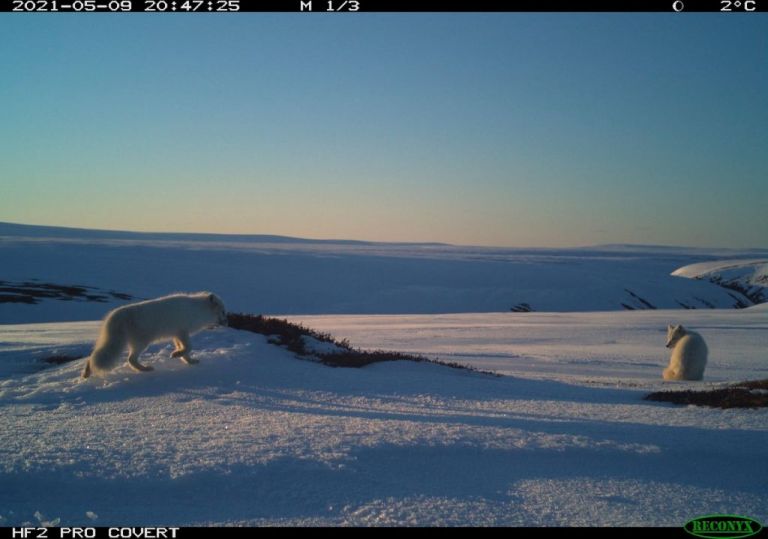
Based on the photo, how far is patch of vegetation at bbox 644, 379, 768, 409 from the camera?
249 inches

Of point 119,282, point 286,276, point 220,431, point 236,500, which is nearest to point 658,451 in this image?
point 236,500

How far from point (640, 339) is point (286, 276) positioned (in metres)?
36.1

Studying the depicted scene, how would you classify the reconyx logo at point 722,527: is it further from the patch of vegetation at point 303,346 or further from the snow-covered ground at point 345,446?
the patch of vegetation at point 303,346

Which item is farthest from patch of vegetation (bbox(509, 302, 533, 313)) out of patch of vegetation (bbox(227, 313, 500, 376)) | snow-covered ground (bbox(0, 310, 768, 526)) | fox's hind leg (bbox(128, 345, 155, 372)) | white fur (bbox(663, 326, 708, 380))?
fox's hind leg (bbox(128, 345, 155, 372))

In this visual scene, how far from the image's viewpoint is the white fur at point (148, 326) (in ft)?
22.6

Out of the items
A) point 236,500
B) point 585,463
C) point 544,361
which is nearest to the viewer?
point 236,500

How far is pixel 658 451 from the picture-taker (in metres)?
4.37

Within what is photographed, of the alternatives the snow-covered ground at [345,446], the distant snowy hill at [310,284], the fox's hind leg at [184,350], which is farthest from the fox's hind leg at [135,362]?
the distant snowy hill at [310,284]

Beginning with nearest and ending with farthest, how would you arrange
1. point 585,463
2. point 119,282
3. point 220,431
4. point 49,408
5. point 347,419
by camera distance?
point 585,463, point 220,431, point 347,419, point 49,408, point 119,282

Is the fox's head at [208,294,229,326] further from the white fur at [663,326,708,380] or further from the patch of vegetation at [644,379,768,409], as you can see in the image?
the white fur at [663,326,708,380]

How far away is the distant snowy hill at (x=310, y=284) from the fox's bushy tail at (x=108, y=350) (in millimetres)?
24897

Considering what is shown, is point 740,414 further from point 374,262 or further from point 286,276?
point 374,262

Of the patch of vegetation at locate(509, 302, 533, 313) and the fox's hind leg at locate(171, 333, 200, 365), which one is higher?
the fox's hind leg at locate(171, 333, 200, 365)

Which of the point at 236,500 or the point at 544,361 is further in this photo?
the point at 544,361
